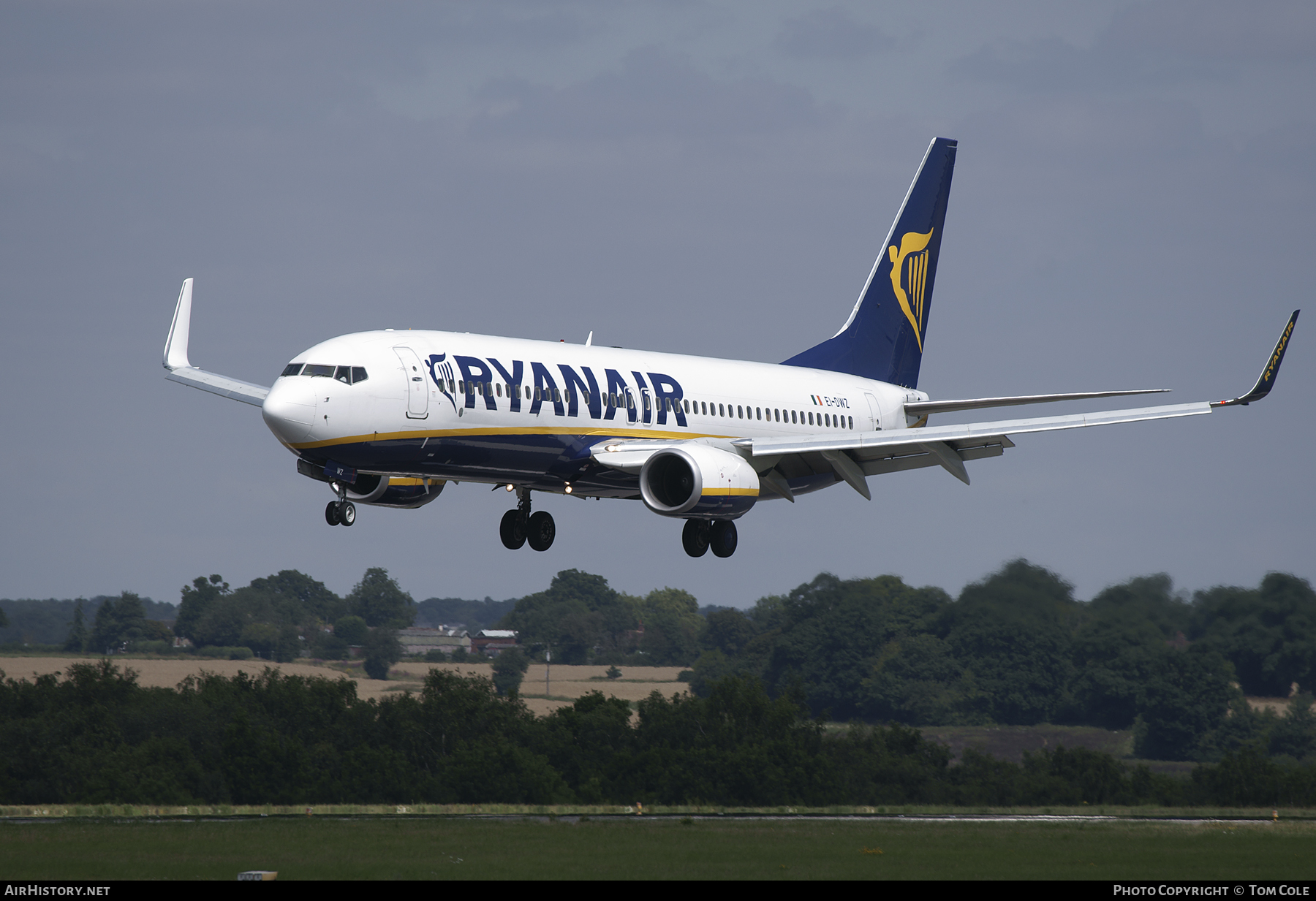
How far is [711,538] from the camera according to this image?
4584cm

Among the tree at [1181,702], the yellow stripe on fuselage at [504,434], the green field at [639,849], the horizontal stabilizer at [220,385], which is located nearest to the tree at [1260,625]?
the tree at [1181,702]

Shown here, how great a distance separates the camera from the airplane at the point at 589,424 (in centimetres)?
3694

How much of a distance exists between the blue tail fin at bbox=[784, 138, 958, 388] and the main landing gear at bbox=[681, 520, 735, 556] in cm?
1053

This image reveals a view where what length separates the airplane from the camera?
3694 cm

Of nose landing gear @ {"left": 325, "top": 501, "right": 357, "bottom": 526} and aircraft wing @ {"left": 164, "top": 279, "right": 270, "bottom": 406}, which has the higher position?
aircraft wing @ {"left": 164, "top": 279, "right": 270, "bottom": 406}

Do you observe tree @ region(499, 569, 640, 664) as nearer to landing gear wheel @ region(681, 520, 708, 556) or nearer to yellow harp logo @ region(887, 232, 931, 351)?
yellow harp logo @ region(887, 232, 931, 351)

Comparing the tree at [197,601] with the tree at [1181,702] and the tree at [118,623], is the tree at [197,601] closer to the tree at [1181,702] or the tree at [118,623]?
the tree at [118,623]

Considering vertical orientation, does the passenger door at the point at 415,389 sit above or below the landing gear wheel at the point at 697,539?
above

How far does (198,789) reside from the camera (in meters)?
102

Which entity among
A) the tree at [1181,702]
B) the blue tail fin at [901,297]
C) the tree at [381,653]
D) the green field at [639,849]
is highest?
the blue tail fin at [901,297]

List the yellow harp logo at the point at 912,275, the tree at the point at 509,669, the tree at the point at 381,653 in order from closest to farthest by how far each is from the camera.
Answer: the yellow harp logo at the point at 912,275 → the tree at the point at 381,653 → the tree at the point at 509,669

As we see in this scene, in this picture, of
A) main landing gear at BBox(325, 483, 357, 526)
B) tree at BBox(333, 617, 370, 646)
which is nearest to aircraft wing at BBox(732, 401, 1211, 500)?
main landing gear at BBox(325, 483, 357, 526)

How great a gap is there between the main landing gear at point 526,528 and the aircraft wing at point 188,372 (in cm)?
770

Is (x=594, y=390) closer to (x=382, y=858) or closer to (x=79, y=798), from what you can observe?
(x=382, y=858)
